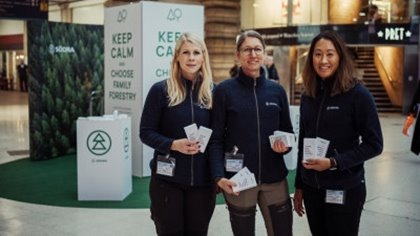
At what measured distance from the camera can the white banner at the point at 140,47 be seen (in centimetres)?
667

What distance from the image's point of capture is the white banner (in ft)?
21.9

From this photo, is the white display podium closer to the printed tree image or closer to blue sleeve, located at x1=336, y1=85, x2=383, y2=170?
the printed tree image

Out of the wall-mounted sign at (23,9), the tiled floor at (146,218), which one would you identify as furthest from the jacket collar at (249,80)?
the wall-mounted sign at (23,9)


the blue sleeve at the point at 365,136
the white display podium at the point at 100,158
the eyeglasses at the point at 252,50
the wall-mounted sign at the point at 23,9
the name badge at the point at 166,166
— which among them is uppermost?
the wall-mounted sign at the point at 23,9

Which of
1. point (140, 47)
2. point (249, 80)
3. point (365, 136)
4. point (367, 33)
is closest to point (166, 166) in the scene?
point (249, 80)

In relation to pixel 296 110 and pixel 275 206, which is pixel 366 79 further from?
pixel 275 206

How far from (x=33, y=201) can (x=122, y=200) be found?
0.93 meters

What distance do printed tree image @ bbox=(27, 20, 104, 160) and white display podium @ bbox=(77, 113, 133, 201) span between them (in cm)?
282

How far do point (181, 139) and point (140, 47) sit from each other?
404 centimetres

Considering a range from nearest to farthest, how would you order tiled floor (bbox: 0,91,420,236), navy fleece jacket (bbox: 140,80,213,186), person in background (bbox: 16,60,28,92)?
1. navy fleece jacket (bbox: 140,80,213,186)
2. tiled floor (bbox: 0,91,420,236)
3. person in background (bbox: 16,60,28,92)

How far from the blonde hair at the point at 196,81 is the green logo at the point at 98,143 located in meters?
→ 2.76

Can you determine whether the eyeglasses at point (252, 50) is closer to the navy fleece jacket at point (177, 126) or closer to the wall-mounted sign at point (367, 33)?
the navy fleece jacket at point (177, 126)

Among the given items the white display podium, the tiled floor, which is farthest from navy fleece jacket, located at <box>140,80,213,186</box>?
the white display podium

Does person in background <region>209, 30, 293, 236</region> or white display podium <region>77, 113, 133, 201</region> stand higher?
person in background <region>209, 30, 293, 236</region>
